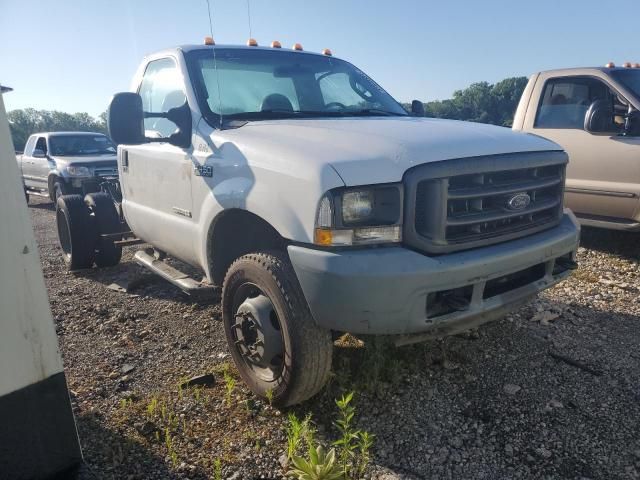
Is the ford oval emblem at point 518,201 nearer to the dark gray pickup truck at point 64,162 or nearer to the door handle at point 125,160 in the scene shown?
the door handle at point 125,160

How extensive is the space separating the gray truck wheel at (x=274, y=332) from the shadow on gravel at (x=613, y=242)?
4.41 metres

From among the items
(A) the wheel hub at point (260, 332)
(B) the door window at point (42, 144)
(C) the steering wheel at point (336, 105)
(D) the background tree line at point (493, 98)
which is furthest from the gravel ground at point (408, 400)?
(B) the door window at point (42, 144)

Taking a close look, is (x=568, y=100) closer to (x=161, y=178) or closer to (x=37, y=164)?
(x=161, y=178)

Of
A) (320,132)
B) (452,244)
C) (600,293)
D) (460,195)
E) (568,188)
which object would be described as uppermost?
(320,132)

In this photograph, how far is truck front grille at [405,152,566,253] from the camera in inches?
87.7

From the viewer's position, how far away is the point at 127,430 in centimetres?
256

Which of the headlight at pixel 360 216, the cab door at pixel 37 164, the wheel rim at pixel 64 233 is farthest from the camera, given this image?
the cab door at pixel 37 164

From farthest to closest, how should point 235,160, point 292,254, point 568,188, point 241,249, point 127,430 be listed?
1. point 568,188
2. point 241,249
3. point 235,160
4. point 127,430
5. point 292,254

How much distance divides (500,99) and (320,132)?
9191 mm

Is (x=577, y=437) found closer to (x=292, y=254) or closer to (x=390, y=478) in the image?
(x=390, y=478)

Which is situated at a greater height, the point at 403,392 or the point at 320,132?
the point at 320,132

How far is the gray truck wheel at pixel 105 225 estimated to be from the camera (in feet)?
17.2

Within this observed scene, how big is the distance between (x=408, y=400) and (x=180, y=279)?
1.82 metres

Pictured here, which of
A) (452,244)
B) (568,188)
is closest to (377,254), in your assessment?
(452,244)
